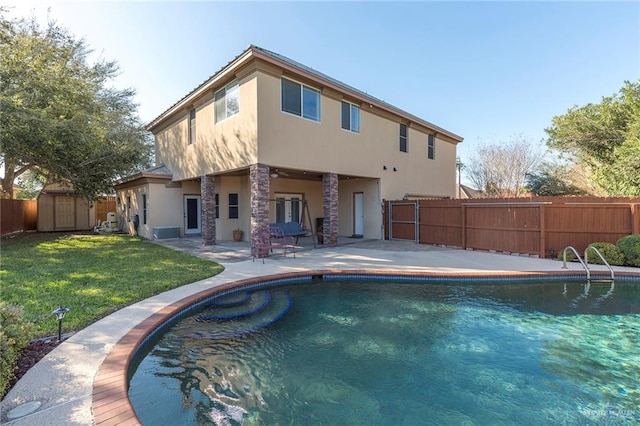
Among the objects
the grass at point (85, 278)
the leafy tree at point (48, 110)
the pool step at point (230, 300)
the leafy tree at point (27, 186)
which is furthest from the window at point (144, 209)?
the leafy tree at point (27, 186)

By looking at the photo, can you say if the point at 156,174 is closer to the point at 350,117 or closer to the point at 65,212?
the point at 350,117

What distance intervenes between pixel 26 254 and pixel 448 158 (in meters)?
21.3

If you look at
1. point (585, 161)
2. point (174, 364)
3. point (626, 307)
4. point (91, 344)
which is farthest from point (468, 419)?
point (585, 161)

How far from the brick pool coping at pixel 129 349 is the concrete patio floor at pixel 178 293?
0.08 m

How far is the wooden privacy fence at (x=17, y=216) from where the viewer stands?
54.1ft

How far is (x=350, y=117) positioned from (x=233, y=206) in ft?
22.7

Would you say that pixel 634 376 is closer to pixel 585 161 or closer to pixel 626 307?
pixel 626 307

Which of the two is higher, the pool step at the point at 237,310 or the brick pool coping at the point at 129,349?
the brick pool coping at the point at 129,349

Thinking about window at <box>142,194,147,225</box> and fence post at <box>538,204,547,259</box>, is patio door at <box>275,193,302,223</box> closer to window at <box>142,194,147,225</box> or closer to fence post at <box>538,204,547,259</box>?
window at <box>142,194,147,225</box>

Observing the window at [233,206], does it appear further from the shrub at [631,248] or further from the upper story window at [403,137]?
the shrub at [631,248]

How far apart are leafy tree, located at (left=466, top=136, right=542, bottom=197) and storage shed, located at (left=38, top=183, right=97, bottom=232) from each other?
29804 mm

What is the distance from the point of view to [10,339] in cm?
301

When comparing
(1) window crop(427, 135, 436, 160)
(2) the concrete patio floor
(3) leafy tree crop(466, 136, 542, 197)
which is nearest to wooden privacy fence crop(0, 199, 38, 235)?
(2) the concrete patio floor

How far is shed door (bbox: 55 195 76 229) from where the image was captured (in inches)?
800
